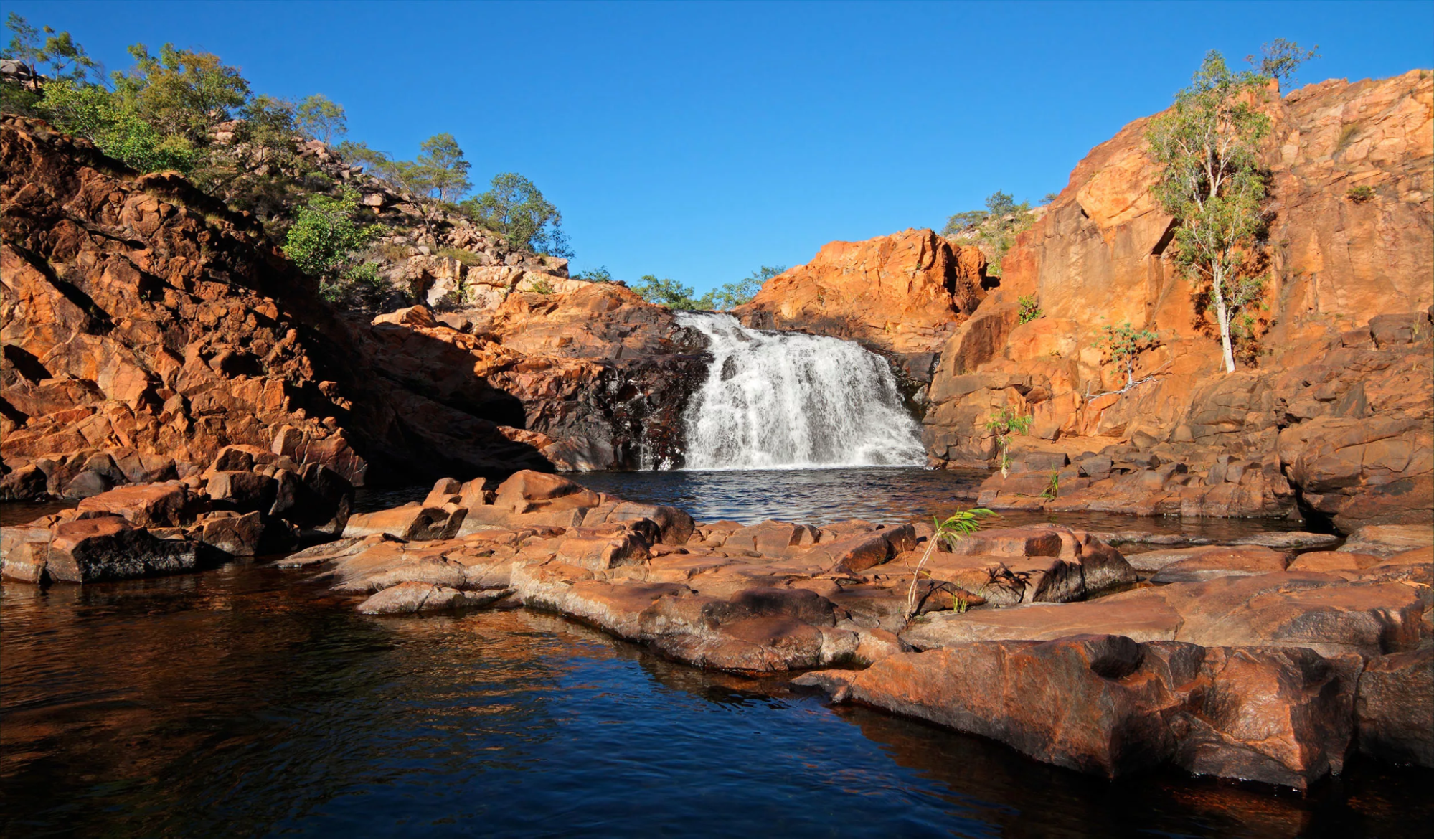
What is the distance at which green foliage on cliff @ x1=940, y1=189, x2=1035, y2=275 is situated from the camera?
185 feet

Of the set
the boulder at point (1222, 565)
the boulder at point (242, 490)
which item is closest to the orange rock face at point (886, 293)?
the boulder at point (1222, 565)

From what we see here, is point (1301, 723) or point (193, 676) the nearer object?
point (1301, 723)

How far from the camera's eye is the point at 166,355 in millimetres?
23891

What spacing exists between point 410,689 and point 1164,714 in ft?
24.3

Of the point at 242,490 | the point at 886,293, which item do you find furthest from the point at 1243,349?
the point at 242,490

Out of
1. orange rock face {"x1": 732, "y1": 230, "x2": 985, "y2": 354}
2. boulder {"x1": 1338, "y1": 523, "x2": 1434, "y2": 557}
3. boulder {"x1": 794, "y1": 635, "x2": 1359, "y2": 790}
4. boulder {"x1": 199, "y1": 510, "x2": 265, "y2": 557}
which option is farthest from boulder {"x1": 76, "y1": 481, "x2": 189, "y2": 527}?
orange rock face {"x1": 732, "y1": 230, "x2": 985, "y2": 354}

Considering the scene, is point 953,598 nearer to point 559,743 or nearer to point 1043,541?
point 1043,541

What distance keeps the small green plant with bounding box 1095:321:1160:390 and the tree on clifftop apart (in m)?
2.57

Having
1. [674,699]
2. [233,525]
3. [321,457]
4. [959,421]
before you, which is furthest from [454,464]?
[674,699]

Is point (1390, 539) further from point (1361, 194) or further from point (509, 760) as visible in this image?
point (1361, 194)

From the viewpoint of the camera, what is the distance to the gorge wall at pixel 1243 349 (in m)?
18.7

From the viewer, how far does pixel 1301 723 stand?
627cm

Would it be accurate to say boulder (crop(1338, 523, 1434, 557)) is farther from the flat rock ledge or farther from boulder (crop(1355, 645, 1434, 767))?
boulder (crop(1355, 645, 1434, 767))

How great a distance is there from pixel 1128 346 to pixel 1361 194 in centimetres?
897
